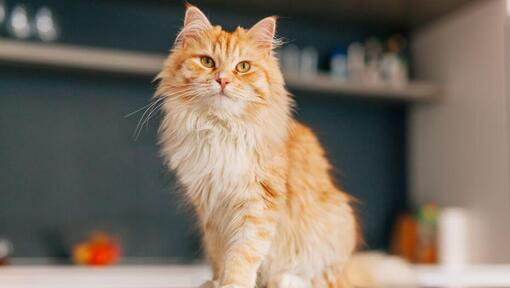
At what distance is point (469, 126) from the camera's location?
113 inches

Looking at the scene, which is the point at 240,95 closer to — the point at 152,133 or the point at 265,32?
the point at 265,32

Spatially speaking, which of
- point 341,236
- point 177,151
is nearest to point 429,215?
point 341,236

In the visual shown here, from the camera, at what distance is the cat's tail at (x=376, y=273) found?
89 centimetres

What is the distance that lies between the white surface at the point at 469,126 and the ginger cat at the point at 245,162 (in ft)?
6.78

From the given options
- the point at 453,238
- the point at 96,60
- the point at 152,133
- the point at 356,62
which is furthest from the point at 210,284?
the point at 356,62

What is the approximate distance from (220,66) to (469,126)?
2.43m

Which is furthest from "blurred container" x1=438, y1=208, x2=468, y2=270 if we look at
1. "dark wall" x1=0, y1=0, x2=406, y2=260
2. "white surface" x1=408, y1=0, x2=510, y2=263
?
"dark wall" x1=0, y1=0, x2=406, y2=260

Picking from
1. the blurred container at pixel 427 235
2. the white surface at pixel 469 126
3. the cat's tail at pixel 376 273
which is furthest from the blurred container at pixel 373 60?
the cat's tail at pixel 376 273

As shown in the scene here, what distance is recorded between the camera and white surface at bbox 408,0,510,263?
2.66 m

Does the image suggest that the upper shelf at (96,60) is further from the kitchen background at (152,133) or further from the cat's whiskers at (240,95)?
the cat's whiskers at (240,95)

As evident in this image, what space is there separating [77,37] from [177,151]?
2209 mm

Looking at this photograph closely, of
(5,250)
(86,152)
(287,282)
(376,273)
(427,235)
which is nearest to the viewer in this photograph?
(287,282)

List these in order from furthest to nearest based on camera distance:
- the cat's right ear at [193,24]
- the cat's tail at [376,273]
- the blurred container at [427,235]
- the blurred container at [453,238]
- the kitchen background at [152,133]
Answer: the blurred container at [427,235], the blurred container at [453,238], the kitchen background at [152,133], the cat's tail at [376,273], the cat's right ear at [193,24]

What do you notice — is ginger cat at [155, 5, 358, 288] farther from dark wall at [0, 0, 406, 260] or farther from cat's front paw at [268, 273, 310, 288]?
dark wall at [0, 0, 406, 260]
